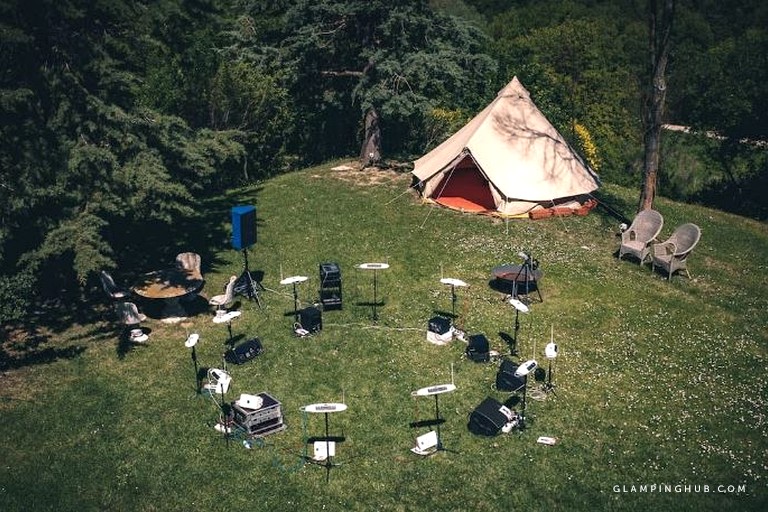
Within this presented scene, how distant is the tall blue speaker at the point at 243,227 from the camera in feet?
56.5

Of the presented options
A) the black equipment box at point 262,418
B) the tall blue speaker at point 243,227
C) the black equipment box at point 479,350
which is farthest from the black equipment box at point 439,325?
the tall blue speaker at point 243,227

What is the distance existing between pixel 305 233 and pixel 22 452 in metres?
12.0

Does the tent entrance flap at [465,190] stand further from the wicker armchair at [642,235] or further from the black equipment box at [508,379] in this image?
the black equipment box at [508,379]

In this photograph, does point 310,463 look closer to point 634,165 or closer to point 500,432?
point 500,432

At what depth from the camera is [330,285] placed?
17.0 metres

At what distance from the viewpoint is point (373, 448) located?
11.9m

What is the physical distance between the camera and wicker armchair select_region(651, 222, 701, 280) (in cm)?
1845

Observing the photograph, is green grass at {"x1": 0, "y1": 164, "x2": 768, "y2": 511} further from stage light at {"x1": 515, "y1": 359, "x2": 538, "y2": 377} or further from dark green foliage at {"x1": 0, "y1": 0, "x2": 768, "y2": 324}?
dark green foliage at {"x1": 0, "y1": 0, "x2": 768, "y2": 324}

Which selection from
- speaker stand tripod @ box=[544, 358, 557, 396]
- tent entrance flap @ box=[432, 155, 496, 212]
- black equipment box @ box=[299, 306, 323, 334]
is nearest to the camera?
speaker stand tripod @ box=[544, 358, 557, 396]

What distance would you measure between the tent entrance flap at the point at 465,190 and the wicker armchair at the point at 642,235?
200 inches

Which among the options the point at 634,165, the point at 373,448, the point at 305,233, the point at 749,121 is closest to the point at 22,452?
the point at 373,448

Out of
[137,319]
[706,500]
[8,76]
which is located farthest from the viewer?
[137,319]

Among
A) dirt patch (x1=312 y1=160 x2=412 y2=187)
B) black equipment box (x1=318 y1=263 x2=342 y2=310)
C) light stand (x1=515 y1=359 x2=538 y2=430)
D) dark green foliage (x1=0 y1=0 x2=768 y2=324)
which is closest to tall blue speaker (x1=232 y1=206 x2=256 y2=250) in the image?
dark green foliage (x1=0 y1=0 x2=768 y2=324)

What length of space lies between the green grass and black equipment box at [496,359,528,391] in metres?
0.34
